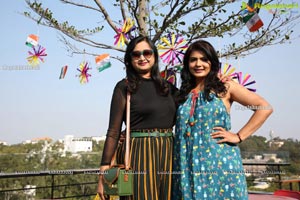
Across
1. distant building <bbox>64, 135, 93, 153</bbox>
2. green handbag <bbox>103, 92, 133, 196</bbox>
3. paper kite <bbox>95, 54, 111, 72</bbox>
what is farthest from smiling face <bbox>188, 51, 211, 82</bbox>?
distant building <bbox>64, 135, 93, 153</bbox>

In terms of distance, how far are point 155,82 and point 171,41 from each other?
97cm

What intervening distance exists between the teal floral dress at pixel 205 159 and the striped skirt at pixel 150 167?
0.18 ft

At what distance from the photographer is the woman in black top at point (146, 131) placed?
5.31ft

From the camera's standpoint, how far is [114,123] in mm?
1688

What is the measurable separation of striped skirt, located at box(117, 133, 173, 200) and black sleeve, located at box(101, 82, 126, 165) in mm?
64

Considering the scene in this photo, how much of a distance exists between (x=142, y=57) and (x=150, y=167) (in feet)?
1.94

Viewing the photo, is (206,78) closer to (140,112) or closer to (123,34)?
(140,112)

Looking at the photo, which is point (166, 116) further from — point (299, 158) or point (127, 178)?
point (299, 158)

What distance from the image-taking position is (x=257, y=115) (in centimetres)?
163

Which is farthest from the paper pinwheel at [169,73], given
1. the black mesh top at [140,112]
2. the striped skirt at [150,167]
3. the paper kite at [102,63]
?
the striped skirt at [150,167]

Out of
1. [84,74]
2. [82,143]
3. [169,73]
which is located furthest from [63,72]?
[82,143]

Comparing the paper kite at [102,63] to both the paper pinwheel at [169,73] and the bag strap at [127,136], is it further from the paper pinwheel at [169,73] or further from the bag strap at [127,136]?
the bag strap at [127,136]

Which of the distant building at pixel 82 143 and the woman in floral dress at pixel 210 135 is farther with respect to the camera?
the distant building at pixel 82 143

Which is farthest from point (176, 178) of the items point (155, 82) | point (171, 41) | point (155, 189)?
point (171, 41)
